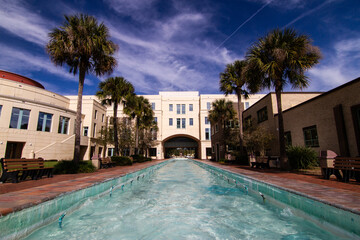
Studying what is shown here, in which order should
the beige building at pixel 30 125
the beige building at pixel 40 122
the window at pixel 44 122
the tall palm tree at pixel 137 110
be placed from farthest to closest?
the tall palm tree at pixel 137 110 → the window at pixel 44 122 → the beige building at pixel 40 122 → the beige building at pixel 30 125

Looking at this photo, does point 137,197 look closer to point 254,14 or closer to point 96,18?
point 96,18

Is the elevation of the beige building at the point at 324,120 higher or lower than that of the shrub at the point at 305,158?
higher

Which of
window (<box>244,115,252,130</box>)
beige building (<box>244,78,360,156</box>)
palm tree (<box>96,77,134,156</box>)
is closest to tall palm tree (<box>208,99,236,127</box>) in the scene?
window (<box>244,115,252,130</box>)

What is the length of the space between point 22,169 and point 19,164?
0.70ft

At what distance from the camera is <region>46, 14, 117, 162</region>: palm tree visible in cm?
1110

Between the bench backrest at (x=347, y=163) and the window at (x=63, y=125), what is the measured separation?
26.3 metres

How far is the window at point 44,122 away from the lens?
67.9 feet

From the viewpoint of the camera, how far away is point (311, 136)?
497 inches

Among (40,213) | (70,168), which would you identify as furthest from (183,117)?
(40,213)

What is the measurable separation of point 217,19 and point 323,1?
21.1 ft

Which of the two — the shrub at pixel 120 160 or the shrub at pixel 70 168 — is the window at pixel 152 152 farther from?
the shrub at pixel 70 168

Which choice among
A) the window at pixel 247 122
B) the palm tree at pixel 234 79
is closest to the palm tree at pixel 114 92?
the palm tree at pixel 234 79

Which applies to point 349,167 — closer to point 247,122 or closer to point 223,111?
point 247,122

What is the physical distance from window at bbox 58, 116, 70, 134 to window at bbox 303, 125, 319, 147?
85.1 ft
